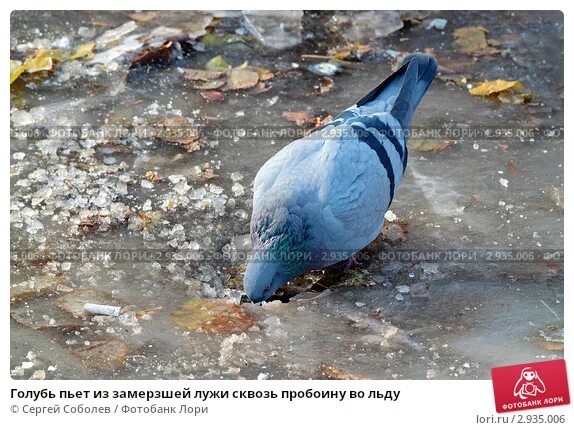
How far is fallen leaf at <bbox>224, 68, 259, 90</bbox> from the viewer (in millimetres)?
6210

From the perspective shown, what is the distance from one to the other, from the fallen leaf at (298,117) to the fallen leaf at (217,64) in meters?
0.73

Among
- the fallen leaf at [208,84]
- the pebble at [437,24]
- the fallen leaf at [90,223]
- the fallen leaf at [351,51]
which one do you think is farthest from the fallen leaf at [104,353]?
the pebble at [437,24]

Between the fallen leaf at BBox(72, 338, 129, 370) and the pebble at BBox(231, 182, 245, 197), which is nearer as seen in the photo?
the fallen leaf at BBox(72, 338, 129, 370)

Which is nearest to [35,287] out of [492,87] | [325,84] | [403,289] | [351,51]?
[403,289]

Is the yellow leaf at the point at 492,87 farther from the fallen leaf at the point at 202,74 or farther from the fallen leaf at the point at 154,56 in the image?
the fallen leaf at the point at 154,56

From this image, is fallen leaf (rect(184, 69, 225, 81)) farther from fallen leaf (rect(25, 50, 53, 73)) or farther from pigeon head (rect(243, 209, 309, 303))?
pigeon head (rect(243, 209, 309, 303))

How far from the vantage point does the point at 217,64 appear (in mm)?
6434

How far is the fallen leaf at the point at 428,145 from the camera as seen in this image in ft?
18.8

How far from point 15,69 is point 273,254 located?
2.91 meters

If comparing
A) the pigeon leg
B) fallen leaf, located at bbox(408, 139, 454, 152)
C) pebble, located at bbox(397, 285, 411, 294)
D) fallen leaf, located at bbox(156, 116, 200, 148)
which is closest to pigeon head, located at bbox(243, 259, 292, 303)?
the pigeon leg

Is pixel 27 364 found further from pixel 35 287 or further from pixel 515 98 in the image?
pixel 515 98
